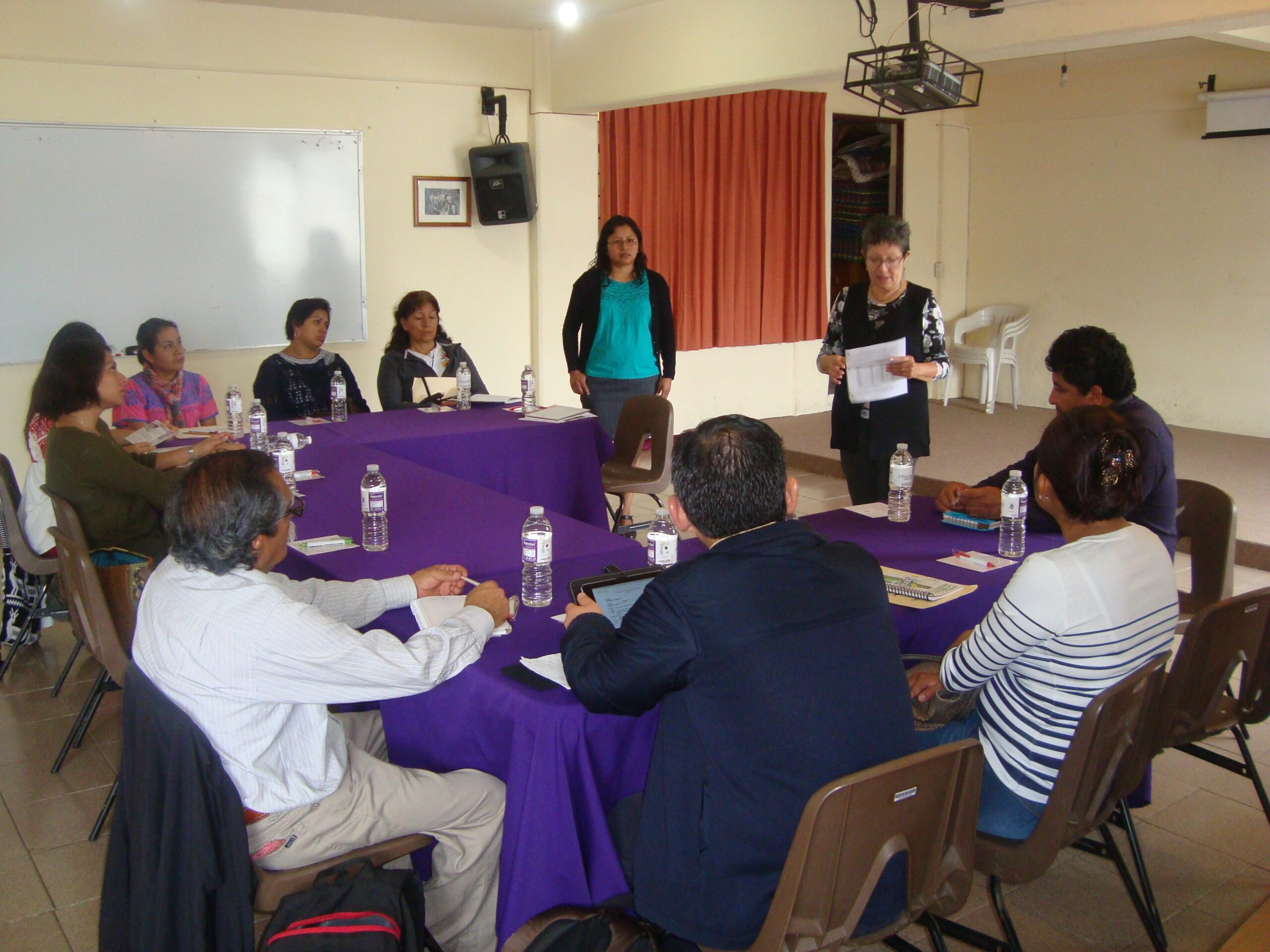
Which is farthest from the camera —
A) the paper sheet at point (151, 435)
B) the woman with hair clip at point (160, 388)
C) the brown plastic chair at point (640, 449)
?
the brown plastic chair at point (640, 449)


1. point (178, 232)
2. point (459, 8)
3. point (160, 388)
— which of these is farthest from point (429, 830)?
point (459, 8)

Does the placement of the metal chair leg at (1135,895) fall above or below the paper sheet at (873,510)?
below

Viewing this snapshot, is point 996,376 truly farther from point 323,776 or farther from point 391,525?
point 323,776

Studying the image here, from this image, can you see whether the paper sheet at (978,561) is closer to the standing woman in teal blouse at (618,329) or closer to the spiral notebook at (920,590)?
the spiral notebook at (920,590)

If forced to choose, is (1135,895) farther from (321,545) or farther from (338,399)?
(338,399)

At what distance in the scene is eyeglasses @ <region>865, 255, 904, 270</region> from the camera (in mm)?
3785

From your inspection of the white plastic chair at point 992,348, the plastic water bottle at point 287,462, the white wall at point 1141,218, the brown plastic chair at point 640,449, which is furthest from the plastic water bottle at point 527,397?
the white wall at point 1141,218

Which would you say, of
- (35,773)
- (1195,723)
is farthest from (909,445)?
(35,773)

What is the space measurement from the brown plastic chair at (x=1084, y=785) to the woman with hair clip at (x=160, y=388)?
3656mm

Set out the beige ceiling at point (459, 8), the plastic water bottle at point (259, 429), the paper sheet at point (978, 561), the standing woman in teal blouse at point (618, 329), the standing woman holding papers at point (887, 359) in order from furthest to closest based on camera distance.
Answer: the beige ceiling at point (459, 8)
the standing woman in teal blouse at point (618, 329)
the plastic water bottle at point (259, 429)
the standing woman holding papers at point (887, 359)
the paper sheet at point (978, 561)

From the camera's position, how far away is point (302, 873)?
1.80m

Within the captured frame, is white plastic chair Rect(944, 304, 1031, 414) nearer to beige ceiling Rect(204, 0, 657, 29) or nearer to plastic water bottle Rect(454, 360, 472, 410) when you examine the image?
beige ceiling Rect(204, 0, 657, 29)

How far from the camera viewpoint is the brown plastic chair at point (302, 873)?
1777 mm

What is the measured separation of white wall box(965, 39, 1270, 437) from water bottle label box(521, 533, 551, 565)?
6866 mm
